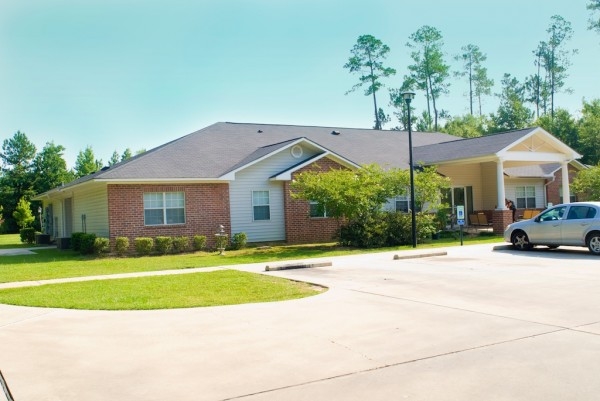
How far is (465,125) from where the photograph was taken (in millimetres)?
61969

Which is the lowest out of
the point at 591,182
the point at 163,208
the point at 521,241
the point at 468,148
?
the point at 521,241

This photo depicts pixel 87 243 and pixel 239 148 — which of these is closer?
pixel 87 243

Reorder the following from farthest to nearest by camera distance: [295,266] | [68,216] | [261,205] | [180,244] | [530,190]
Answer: [530,190]
[68,216]
[261,205]
[180,244]
[295,266]

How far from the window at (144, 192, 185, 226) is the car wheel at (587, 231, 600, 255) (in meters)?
14.6

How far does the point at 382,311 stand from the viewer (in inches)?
337

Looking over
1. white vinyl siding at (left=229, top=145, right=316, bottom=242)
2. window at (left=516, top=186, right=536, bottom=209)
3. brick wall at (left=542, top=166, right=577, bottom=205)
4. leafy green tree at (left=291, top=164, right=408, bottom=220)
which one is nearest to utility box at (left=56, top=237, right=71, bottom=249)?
white vinyl siding at (left=229, top=145, right=316, bottom=242)

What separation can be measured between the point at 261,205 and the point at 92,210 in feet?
23.7

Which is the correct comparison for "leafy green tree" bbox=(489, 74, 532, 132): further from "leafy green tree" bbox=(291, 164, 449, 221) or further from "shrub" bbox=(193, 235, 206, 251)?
"shrub" bbox=(193, 235, 206, 251)

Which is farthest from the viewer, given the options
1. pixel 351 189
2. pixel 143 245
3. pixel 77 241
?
pixel 77 241

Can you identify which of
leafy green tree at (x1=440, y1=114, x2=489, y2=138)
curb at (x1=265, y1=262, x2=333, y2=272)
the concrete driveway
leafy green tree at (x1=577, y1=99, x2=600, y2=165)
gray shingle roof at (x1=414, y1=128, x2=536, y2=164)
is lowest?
the concrete driveway

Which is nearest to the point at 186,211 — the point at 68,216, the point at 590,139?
the point at 68,216

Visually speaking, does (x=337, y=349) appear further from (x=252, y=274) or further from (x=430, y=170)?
(x=430, y=170)

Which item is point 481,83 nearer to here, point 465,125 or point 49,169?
point 465,125

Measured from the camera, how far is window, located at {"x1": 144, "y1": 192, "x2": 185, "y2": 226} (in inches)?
858
